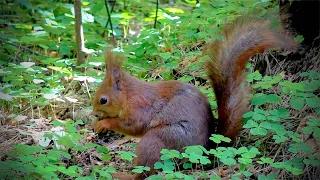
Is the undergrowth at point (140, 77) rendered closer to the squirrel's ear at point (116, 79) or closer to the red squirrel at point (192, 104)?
the red squirrel at point (192, 104)

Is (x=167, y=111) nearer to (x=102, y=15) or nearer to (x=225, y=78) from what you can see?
(x=225, y=78)

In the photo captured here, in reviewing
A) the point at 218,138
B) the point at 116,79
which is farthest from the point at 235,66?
the point at 116,79

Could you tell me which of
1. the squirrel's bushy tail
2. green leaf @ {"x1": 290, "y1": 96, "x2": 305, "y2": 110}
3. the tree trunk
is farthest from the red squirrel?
the tree trunk

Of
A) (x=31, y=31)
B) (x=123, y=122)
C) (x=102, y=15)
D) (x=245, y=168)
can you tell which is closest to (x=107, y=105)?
(x=123, y=122)

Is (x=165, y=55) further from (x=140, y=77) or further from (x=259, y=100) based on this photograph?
(x=259, y=100)

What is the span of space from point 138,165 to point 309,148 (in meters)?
1.06

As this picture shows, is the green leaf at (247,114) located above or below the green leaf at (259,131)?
above

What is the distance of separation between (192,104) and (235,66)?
370 millimetres

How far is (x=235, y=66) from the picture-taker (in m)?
3.49

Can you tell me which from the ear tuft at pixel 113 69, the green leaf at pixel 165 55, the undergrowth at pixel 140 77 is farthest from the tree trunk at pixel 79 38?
the ear tuft at pixel 113 69

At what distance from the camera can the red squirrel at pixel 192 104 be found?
3.43 m

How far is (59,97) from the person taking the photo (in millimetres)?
4574

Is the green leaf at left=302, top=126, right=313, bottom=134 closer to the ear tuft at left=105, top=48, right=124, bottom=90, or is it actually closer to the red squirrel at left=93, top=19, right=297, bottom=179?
the red squirrel at left=93, top=19, right=297, bottom=179

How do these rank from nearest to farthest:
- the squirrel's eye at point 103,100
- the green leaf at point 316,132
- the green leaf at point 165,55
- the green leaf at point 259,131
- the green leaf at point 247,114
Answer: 1. the green leaf at point 316,132
2. the green leaf at point 259,131
3. the green leaf at point 247,114
4. the squirrel's eye at point 103,100
5. the green leaf at point 165,55
